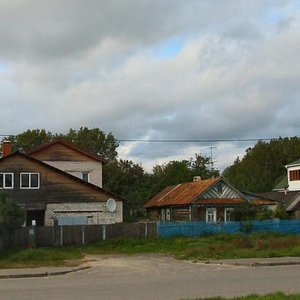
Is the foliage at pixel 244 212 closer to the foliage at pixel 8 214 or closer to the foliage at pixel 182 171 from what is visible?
the foliage at pixel 8 214

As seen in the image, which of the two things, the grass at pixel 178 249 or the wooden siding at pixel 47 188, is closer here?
the grass at pixel 178 249

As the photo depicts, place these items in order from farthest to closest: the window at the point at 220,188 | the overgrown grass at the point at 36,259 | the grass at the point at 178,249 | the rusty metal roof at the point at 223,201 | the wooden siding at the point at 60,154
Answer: the wooden siding at the point at 60,154 → the window at the point at 220,188 → the rusty metal roof at the point at 223,201 → the grass at the point at 178,249 → the overgrown grass at the point at 36,259

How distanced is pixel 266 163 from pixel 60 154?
5928 centimetres

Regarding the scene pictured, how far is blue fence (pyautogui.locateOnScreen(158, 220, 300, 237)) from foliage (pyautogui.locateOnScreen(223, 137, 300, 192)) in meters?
65.1

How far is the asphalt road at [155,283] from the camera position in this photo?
15.9m

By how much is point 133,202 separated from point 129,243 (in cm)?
3717

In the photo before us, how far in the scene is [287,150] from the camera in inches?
4373

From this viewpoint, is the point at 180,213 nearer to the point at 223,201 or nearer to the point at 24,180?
the point at 223,201

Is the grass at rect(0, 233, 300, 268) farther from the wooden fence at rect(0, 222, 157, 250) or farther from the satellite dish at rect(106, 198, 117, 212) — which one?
the satellite dish at rect(106, 198, 117, 212)

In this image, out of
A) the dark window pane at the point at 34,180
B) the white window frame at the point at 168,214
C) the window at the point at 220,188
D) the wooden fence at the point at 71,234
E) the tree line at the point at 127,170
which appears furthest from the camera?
the tree line at the point at 127,170

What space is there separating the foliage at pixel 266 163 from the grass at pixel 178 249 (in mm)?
70678

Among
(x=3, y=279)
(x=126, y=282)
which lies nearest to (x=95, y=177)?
(x=3, y=279)

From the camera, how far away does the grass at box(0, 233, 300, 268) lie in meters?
31.0

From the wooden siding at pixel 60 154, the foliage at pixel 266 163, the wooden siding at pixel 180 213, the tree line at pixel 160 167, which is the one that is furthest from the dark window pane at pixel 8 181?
the foliage at pixel 266 163
